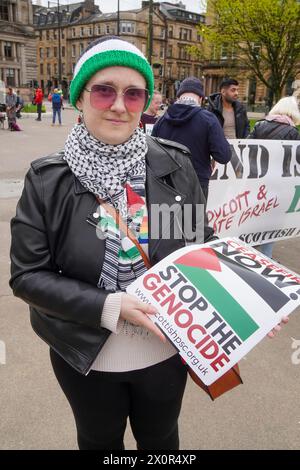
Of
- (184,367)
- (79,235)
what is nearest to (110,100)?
(79,235)

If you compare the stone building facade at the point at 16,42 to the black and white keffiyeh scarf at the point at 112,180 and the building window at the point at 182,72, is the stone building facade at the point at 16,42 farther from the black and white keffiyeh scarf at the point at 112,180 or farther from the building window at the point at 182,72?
the black and white keffiyeh scarf at the point at 112,180

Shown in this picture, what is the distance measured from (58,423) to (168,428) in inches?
38.1

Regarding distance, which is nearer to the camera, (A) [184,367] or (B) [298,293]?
(B) [298,293]

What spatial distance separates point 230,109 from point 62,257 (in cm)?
480

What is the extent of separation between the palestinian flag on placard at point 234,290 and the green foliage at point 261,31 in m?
20.6

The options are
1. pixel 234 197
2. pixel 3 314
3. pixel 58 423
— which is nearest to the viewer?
pixel 58 423

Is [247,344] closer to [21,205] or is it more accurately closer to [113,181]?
[113,181]

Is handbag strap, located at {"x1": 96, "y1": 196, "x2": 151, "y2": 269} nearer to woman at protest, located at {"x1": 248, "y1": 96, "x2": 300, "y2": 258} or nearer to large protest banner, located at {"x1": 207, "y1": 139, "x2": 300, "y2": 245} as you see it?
large protest banner, located at {"x1": 207, "y1": 139, "x2": 300, "y2": 245}

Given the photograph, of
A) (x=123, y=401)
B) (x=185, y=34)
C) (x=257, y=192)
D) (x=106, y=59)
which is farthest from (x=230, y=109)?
(x=185, y=34)

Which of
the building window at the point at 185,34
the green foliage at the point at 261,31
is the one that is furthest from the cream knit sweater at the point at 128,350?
the building window at the point at 185,34

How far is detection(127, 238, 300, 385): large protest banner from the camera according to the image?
1300 millimetres

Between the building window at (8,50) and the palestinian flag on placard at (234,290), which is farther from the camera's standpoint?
the building window at (8,50)

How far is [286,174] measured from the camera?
4742 millimetres

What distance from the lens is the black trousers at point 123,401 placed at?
149 cm
